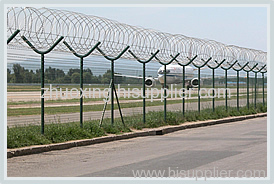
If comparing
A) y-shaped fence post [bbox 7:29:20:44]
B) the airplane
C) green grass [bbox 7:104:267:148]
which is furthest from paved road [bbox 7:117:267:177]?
the airplane

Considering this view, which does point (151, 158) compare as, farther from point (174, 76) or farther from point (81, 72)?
point (174, 76)

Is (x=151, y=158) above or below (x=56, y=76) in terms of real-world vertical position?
below

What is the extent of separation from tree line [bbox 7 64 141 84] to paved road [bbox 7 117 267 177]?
2.52 meters

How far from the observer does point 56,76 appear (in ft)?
50.3

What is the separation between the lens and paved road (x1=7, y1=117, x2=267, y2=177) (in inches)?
394

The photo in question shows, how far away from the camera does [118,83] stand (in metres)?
18.2

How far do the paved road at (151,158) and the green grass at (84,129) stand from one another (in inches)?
23.8

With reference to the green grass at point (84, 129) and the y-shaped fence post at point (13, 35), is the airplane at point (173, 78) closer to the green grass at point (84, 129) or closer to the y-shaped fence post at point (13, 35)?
the green grass at point (84, 129)

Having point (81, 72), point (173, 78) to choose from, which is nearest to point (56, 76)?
point (81, 72)

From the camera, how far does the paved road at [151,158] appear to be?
10.0 meters

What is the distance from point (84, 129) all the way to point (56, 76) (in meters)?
1.84

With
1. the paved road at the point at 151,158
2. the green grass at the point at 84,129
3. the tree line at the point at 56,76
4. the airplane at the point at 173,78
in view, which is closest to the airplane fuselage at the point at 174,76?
the airplane at the point at 173,78

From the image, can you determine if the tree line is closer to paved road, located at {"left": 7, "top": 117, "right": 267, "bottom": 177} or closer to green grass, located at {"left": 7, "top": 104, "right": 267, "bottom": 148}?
green grass, located at {"left": 7, "top": 104, "right": 267, "bottom": 148}

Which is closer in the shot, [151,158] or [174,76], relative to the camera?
[151,158]
